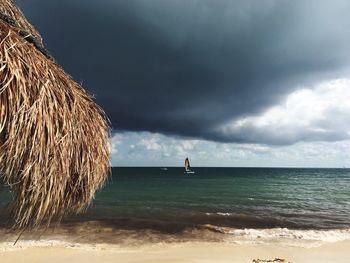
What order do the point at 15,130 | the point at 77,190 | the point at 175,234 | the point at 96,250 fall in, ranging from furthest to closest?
the point at 175,234, the point at 96,250, the point at 77,190, the point at 15,130

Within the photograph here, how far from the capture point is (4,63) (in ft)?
12.2

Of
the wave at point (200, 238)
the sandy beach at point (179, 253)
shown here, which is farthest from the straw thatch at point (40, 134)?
the wave at point (200, 238)

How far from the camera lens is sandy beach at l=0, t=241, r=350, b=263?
11.4 m

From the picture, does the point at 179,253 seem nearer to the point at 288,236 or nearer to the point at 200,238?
the point at 200,238

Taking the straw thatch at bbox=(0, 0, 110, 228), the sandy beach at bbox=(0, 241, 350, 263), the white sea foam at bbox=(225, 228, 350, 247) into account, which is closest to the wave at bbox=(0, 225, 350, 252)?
the white sea foam at bbox=(225, 228, 350, 247)

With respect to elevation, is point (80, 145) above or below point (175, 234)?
above

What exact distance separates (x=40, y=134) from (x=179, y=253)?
9933 mm

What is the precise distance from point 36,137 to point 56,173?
594 millimetres

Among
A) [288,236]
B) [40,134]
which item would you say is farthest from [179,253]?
[40,134]

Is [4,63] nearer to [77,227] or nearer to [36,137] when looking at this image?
[36,137]

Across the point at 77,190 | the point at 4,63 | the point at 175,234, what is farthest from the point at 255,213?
the point at 4,63

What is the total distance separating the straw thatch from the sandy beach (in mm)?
7641

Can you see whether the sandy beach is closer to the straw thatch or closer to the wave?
the wave

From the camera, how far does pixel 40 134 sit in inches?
151
